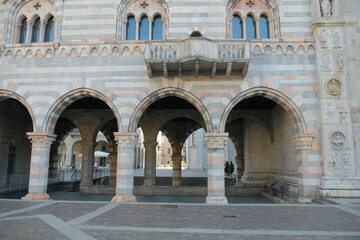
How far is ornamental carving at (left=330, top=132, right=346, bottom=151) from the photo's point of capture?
41.2 feet

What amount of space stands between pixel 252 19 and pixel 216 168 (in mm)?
7890

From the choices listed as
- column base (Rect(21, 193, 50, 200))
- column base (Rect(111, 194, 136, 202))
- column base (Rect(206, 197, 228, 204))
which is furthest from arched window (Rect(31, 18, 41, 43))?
column base (Rect(206, 197, 228, 204))

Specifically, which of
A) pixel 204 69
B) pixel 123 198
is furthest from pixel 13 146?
pixel 204 69

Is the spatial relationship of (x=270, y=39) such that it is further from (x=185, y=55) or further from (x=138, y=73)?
(x=138, y=73)

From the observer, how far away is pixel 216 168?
12.7 metres

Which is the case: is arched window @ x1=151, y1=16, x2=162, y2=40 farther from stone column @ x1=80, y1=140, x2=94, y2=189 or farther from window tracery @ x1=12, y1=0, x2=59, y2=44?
stone column @ x1=80, y1=140, x2=94, y2=189

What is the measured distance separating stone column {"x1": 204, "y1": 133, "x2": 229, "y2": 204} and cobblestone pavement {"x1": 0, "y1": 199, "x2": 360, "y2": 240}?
1.24 meters

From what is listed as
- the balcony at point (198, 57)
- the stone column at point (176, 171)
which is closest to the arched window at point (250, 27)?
the balcony at point (198, 57)

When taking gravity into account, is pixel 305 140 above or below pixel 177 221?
above

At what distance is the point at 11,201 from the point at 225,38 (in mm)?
11870

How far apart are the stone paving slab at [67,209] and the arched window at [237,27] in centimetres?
1011

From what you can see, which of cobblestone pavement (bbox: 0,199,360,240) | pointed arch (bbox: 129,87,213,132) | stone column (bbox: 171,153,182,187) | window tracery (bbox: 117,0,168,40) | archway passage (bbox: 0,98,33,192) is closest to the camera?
cobblestone pavement (bbox: 0,199,360,240)

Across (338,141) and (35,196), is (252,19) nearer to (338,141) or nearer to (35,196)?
(338,141)

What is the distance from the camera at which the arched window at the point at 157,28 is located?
582 inches
